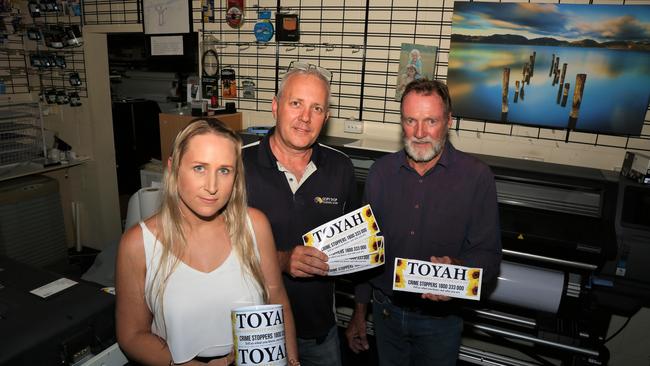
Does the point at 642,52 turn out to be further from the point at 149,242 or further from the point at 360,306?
the point at 149,242

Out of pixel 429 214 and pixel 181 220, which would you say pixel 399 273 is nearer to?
Answer: pixel 429 214

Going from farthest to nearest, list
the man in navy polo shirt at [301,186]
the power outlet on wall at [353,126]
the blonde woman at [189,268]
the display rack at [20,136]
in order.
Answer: the display rack at [20,136], the power outlet on wall at [353,126], the man in navy polo shirt at [301,186], the blonde woman at [189,268]

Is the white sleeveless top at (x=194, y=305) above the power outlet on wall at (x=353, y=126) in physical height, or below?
below

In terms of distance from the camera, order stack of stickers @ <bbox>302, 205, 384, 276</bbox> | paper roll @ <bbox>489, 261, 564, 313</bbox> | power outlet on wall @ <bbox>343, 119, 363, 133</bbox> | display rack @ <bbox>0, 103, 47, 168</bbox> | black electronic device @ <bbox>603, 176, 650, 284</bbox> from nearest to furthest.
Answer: stack of stickers @ <bbox>302, 205, 384, 276</bbox>
black electronic device @ <bbox>603, 176, 650, 284</bbox>
paper roll @ <bbox>489, 261, 564, 313</bbox>
power outlet on wall @ <bbox>343, 119, 363, 133</bbox>
display rack @ <bbox>0, 103, 47, 168</bbox>

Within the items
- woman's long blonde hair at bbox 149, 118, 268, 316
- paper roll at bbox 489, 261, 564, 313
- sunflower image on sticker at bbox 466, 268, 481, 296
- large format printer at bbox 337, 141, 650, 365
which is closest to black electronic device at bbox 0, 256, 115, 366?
woman's long blonde hair at bbox 149, 118, 268, 316

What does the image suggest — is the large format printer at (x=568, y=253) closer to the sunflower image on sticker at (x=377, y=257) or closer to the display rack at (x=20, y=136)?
the sunflower image on sticker at (x=377, y=257)

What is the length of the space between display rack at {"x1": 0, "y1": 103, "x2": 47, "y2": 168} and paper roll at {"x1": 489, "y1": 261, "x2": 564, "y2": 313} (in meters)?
4.11

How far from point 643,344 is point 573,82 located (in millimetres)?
1780

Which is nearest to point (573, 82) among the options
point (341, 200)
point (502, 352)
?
point (341, 200)

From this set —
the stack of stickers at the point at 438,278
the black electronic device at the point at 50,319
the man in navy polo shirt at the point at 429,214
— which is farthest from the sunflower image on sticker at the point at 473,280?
the black electronic device at the point at 50,319

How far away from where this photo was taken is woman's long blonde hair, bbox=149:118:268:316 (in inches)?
51.4

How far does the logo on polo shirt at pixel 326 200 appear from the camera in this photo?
1.78 metres

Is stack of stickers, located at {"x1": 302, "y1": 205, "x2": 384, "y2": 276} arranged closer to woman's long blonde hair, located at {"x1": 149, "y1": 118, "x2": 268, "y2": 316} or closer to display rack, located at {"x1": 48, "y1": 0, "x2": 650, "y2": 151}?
woman's long blonde hair, located at {"x1": 149, "y1": 118, "x2": 268, "y2": 316}

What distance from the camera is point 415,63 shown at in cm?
267
